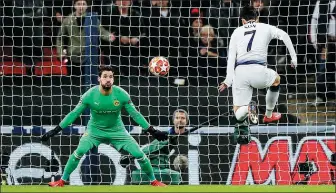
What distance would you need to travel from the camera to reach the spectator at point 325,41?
18.5 meters

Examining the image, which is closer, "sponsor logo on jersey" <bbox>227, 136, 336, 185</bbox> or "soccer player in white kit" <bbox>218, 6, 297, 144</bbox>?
"soccer player in white kit" <bbox>218, 6, 297, 144</bbox>

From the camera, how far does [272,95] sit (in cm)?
1683

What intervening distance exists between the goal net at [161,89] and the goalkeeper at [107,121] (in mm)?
1583

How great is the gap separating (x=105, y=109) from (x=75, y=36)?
2.53m

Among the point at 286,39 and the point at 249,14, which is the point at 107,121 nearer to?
the point at 249,14

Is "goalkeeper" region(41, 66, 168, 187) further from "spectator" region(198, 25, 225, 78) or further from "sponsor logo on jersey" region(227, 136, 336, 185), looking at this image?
"spectator" region(198, 25, 225, 78)

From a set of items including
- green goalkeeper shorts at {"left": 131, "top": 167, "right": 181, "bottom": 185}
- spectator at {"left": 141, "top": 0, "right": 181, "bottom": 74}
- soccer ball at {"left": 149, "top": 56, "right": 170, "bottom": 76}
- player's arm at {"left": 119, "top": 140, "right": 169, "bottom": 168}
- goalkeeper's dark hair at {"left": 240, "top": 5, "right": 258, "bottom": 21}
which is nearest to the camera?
goalkeeper's dark hair at {"left": 240, "top": 5, "right": 258, "bottom": 21}

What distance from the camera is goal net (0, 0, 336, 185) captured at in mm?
17828

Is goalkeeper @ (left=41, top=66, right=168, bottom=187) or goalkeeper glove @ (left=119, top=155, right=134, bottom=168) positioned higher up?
goalkeeper @ (left=41, top=66, right=168, bottom=187)

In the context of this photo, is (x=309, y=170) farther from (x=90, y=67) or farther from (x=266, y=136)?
(x=90, y=67)

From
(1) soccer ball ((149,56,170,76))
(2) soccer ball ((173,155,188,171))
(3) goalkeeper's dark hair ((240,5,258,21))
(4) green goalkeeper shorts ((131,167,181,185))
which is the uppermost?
(3) goalkeeper's dark hair ((240,5,258,21))

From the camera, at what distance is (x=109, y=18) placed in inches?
730

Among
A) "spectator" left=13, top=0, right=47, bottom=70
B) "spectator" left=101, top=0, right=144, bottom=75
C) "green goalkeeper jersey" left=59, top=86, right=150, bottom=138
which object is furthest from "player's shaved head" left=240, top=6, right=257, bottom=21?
"spectator" left=13, top=0, right=47, bottom=70

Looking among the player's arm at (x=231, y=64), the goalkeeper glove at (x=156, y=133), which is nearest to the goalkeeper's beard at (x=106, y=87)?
the goalkeeper glove at (x=156, y=133)
